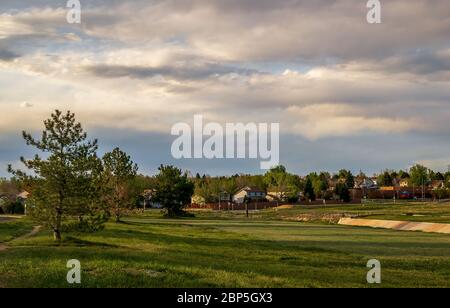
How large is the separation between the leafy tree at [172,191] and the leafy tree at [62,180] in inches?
2973

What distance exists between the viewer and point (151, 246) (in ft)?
130

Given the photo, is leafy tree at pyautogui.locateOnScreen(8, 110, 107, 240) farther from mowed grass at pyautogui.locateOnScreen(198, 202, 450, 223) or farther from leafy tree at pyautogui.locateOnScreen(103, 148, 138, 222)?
mowed grass at pyautogui.locateOnScreen(198, 202, 450, 223)

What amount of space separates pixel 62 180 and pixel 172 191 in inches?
3019

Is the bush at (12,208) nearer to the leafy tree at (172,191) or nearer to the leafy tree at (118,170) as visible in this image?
the leafy tree at (172,191)

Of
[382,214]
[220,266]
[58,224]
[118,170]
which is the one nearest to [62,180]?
[58,224]

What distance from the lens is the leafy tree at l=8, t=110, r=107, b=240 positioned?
41594mm

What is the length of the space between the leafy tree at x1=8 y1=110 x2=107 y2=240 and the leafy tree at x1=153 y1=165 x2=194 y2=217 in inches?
2973

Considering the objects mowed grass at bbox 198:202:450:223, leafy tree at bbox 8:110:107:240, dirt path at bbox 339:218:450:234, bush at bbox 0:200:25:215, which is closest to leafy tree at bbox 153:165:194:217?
mowed grass at bbox 198:202:450:223

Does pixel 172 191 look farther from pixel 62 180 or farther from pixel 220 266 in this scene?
pixel 220 266

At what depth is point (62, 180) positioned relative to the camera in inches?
1647

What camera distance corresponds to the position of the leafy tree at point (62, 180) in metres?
41.6
